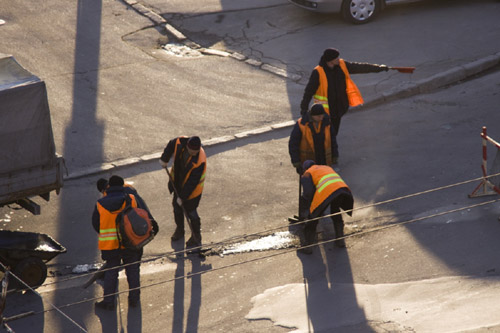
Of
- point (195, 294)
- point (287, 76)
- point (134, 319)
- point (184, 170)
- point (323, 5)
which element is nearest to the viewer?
point (134, 319)

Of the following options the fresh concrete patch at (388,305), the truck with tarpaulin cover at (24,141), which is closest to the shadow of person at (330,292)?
the fresh concrete patch at (388,305)

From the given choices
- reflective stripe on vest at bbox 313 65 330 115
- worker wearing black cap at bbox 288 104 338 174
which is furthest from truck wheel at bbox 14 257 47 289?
reflective stripe on vest at bbox 313 65 330 115

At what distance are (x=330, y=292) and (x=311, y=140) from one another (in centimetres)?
211

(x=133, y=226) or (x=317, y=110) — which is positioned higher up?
(x=317, y=110)

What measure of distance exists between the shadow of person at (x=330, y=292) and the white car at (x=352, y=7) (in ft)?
24.3

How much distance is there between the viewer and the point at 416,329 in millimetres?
7973

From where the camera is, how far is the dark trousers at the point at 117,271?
859 centimetres

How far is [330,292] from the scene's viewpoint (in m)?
8.73

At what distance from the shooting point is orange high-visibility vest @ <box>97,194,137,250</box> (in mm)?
8367

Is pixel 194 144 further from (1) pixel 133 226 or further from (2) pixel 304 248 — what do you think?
(2) pixel 304 248

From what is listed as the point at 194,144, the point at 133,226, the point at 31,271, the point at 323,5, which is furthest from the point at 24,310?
the point at 323,5

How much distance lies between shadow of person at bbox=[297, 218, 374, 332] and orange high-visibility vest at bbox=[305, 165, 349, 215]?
67 centimetres

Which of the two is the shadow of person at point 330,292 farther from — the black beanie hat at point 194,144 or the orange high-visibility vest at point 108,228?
the orange high-visibility vest at point 108,228

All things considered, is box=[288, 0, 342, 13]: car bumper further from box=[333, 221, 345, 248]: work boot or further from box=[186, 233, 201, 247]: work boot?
box=[186, 233, 201, 247]: work boot
